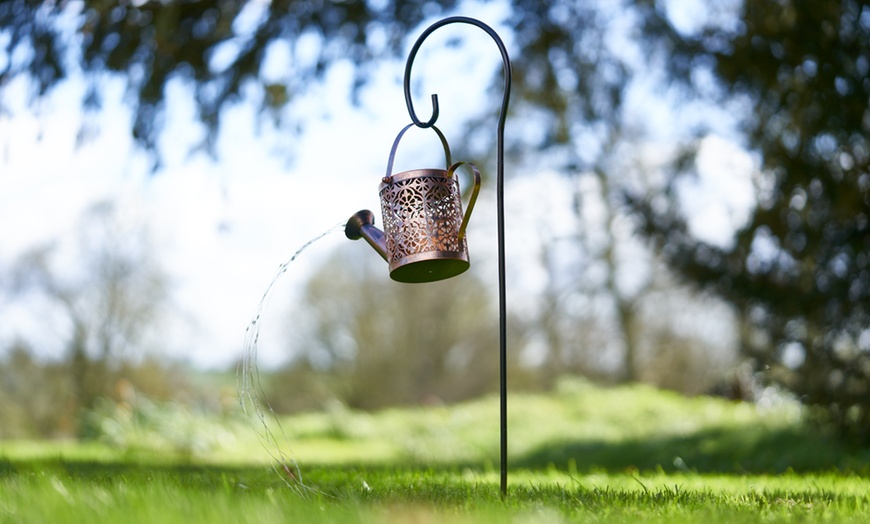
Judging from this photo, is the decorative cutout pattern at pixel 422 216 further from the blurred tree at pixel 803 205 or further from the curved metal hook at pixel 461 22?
the blurred tree at pixel 803 205

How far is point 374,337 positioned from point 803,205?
9038 millimetres

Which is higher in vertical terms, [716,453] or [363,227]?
[363,227]

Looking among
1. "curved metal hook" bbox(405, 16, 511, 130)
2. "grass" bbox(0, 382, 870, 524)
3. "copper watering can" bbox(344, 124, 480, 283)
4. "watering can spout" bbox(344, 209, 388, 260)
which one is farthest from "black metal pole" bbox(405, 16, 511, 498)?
"watering can spout" bbox(344, 209, 388, 260)

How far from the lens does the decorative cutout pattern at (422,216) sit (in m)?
2.54

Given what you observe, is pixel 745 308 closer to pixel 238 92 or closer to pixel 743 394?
pixel 238 92

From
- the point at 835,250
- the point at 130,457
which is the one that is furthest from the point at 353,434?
the point at 835,250

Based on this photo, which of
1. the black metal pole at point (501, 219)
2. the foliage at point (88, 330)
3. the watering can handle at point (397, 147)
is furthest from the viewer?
the foliage at point (88, 330)

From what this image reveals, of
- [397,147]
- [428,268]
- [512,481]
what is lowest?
[512,481]

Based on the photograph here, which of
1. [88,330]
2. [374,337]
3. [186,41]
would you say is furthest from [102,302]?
[186,41]

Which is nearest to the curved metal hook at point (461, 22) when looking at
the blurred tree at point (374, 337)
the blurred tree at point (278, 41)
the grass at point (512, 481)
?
the grass at point (512, 481)

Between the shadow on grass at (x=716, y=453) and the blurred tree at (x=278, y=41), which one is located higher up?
the blurred tree at (x=278, y=41)

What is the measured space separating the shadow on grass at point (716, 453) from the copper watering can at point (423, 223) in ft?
10.9

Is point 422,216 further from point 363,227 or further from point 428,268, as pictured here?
point 363,227

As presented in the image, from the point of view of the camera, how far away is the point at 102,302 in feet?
42.2
